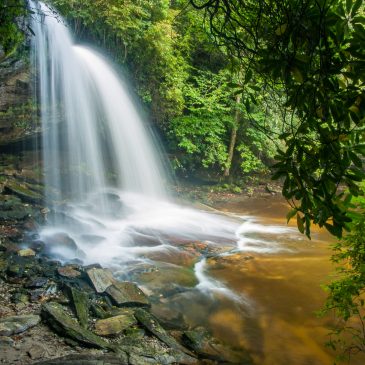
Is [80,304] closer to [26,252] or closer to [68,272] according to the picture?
[68,272]

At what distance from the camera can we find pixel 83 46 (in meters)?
11.7

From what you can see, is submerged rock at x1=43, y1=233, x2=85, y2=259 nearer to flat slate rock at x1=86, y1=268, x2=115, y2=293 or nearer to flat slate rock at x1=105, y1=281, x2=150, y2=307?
flat slate rock at x1=86, y1=268, x2=115, y2=293

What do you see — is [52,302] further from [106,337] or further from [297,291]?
[297,291]

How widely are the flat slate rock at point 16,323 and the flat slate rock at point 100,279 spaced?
1299mm

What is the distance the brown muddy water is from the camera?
16.4 ft

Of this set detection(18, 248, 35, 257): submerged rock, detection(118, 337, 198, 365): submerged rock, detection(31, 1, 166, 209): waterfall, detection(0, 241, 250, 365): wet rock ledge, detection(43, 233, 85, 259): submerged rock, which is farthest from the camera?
detection(31, 1, 166, 209): waterfall

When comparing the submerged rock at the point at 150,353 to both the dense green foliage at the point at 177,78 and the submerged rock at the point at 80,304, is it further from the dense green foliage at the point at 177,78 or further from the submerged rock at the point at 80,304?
the dense green foliage at the point at 177,78

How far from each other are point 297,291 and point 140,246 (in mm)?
3602

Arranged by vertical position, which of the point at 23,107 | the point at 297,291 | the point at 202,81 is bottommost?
the point at 297,291

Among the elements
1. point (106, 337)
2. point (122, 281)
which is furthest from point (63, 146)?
point (106, 337)

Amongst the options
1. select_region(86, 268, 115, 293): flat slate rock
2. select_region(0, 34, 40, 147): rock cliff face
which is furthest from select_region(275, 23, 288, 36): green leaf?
select_region(0, 34, 40, 147): rock cliff face

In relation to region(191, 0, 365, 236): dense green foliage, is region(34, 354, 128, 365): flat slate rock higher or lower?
lower

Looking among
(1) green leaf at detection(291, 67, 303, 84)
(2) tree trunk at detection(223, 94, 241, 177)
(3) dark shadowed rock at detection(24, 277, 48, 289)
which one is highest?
(1) green leaf at detection(291, 67, 303, 84)

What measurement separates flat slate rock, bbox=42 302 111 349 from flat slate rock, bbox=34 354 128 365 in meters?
0.31
